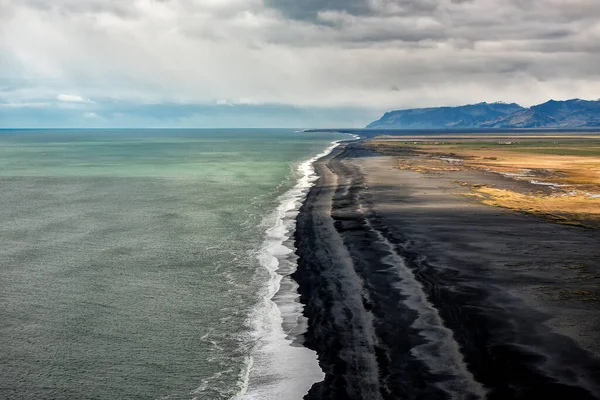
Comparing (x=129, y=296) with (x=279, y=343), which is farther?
(x=129, y=296)

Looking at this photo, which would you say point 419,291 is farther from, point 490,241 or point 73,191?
point 73,191

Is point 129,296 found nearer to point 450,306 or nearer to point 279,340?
point 279,340

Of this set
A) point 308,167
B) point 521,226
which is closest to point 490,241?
point 521,226

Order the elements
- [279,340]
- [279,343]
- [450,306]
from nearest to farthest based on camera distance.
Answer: [279,343] < [279,340] < [450,306]

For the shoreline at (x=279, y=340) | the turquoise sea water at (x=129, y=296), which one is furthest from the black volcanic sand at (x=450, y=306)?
the turquoise sea water at (x=129, y=296)

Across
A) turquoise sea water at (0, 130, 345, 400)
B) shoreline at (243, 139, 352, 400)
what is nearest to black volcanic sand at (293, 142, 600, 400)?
shoreline at (243, 139, 352, 400)

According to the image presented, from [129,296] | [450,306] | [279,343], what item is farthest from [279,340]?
[129,296]
